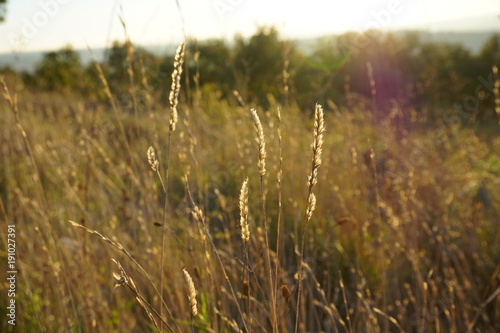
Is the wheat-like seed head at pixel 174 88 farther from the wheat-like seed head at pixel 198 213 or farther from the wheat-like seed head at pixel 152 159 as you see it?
the wheat-like seed head at pixel 198 213

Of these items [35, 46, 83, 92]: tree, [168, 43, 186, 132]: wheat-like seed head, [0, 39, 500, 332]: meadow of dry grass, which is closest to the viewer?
[168, 43, 186, 132]: wheat-like seed head

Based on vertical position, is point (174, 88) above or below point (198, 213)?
above

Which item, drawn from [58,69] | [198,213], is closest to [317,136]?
[198,213]

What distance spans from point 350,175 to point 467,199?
89 cm

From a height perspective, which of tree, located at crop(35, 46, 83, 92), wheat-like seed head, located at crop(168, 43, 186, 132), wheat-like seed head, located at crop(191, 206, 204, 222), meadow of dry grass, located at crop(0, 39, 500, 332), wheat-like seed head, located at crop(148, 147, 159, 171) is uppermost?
tree, located at crop(35, 46, 83, 92)

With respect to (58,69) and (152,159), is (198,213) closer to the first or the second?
(152,159)

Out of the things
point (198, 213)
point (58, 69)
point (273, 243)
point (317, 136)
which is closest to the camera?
point (317, 136)

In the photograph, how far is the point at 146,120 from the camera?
6.99 metres

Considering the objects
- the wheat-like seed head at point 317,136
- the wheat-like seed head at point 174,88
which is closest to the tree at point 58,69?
the wheat-like seed head at point 174,88

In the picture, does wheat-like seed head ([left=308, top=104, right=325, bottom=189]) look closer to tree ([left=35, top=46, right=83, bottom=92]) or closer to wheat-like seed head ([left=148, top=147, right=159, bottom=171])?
wheat-like seed head ([left=148, top=147, right=159, bottom=171])

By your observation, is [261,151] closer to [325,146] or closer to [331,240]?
[331,240]

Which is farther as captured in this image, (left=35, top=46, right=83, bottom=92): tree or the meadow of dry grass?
(left=35, top=46, right=83, bottom=92): tree

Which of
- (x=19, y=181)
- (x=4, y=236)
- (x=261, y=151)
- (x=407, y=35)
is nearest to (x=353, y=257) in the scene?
(x=261, y=151)

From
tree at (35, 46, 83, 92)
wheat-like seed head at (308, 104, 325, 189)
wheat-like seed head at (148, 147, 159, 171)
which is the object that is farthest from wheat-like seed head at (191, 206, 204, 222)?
tree at (35, 46, 83, 92)
